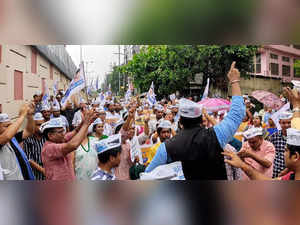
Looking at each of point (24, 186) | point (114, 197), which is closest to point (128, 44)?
point (114, 197)

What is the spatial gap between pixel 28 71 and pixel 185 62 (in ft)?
4.47

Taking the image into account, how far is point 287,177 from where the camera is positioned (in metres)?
1.77

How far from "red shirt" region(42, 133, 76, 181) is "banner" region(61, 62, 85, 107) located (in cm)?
51

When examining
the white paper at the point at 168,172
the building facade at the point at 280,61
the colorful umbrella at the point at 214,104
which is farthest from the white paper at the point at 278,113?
the white paper at the point at 168,172

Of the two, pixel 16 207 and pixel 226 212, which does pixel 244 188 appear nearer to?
pixel 226 212

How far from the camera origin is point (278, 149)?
2.35 m

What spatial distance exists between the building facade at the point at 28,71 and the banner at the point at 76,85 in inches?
3.8

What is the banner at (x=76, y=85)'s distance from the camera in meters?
2.54

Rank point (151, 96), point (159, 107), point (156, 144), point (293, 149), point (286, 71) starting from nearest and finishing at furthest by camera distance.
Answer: point (293, 149)
point (156, 144)
point (286, 71)
point (151, 96)
point (159, 107)

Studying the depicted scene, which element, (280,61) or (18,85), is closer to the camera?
(18,85)

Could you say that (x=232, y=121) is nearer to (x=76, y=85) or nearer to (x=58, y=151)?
(x=58, y=151)

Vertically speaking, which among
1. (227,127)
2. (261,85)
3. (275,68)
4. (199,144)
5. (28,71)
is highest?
(275,68)

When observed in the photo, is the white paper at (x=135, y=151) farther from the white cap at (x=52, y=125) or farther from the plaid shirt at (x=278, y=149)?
the plaid shirt at (x=278, y=149)

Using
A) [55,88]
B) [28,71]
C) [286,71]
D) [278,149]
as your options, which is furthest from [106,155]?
[286,71]
